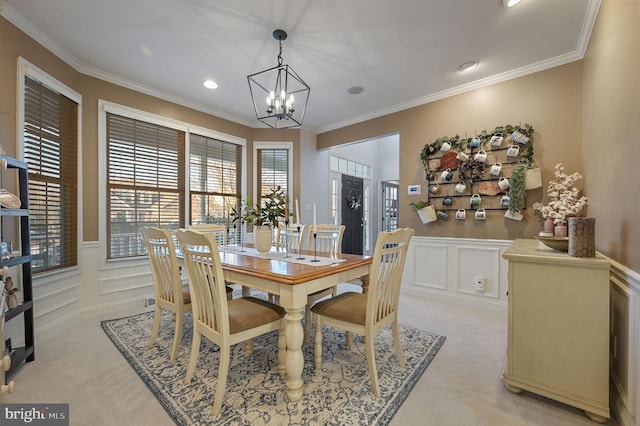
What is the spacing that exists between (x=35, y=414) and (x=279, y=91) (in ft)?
11.1

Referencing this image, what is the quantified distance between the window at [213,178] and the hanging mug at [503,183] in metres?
3.64

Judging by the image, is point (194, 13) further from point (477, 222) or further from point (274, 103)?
point (477, 222)

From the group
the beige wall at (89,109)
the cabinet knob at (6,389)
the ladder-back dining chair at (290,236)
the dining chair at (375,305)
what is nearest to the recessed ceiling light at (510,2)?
the dining chair at (375,305)

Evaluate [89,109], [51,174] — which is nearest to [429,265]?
[51,174]

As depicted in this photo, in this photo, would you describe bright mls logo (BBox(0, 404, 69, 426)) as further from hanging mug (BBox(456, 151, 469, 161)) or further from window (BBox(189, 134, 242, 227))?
hanging mug (BBox(456, 151, 469, 161))

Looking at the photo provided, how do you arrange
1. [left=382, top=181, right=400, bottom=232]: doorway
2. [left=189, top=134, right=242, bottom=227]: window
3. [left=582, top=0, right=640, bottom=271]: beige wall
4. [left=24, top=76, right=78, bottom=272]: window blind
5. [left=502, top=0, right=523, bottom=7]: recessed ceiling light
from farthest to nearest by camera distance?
[left=382, top=181, right=400, bottom=232]: doorway < [left=189, top=134, right=242, bottom=227]: window < [left=24, top=76, right=78, bottom=272]: window blind < [left=502, top=0, right=523, bottom=7]: recessed ceiling light < [left=582, top=0, right=640, bottom=271]: beige wall

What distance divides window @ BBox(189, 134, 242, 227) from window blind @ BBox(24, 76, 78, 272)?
4.32ft

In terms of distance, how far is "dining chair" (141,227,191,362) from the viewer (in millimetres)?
1970

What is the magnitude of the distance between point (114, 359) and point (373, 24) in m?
3.37

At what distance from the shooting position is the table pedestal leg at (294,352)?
1.58 m

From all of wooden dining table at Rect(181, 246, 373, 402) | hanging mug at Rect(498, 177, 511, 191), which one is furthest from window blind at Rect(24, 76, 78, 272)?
hanging mug at Rect(498, 177, 511, 191)

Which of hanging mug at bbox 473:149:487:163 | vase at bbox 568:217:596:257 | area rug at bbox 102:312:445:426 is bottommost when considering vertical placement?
area rug at bbox 102:312:445:426

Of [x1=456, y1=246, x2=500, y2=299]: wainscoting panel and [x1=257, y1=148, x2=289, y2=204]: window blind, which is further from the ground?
[x1=257, y1=148, x2=289, y2=204]: window blind

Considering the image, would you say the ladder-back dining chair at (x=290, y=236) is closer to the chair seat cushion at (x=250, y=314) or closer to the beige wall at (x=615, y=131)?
the chair seat cushion at (x=250, y=314)
